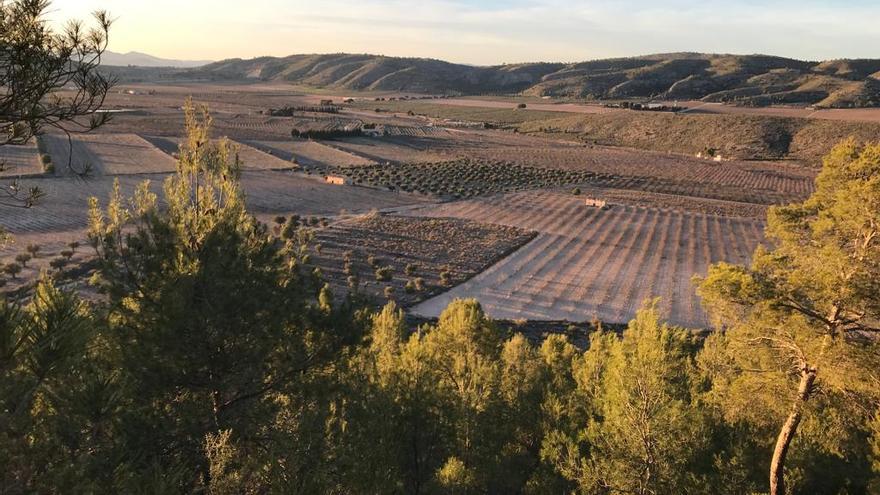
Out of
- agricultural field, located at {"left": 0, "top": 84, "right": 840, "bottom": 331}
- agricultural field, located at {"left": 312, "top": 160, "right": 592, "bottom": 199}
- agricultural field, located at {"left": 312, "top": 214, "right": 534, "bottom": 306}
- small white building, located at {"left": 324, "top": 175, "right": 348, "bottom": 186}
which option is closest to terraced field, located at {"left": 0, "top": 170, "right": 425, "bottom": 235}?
agricultural field, located at {"left": 0, "top": 84, "right": 840, "bottom": 331}

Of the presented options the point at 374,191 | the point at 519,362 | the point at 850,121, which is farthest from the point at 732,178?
the point at 519,362

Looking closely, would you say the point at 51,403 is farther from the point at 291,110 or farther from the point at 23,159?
the point at 291,110

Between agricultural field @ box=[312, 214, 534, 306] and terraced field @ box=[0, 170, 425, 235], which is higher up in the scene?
terraced field @ box=[0, 170, 425, 235]

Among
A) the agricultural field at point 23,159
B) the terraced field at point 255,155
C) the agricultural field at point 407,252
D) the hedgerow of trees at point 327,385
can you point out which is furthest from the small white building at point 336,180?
the hedgerow of trees at point 327,385

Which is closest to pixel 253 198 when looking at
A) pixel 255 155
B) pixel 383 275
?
pixel 383 275

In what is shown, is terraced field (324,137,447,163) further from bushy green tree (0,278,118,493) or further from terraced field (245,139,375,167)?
bushy green tree (0,278,118,493)

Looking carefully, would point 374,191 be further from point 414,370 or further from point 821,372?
point 821,372

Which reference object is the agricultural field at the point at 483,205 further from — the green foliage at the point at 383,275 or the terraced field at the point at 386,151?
the terraced field at the point at 386,151
